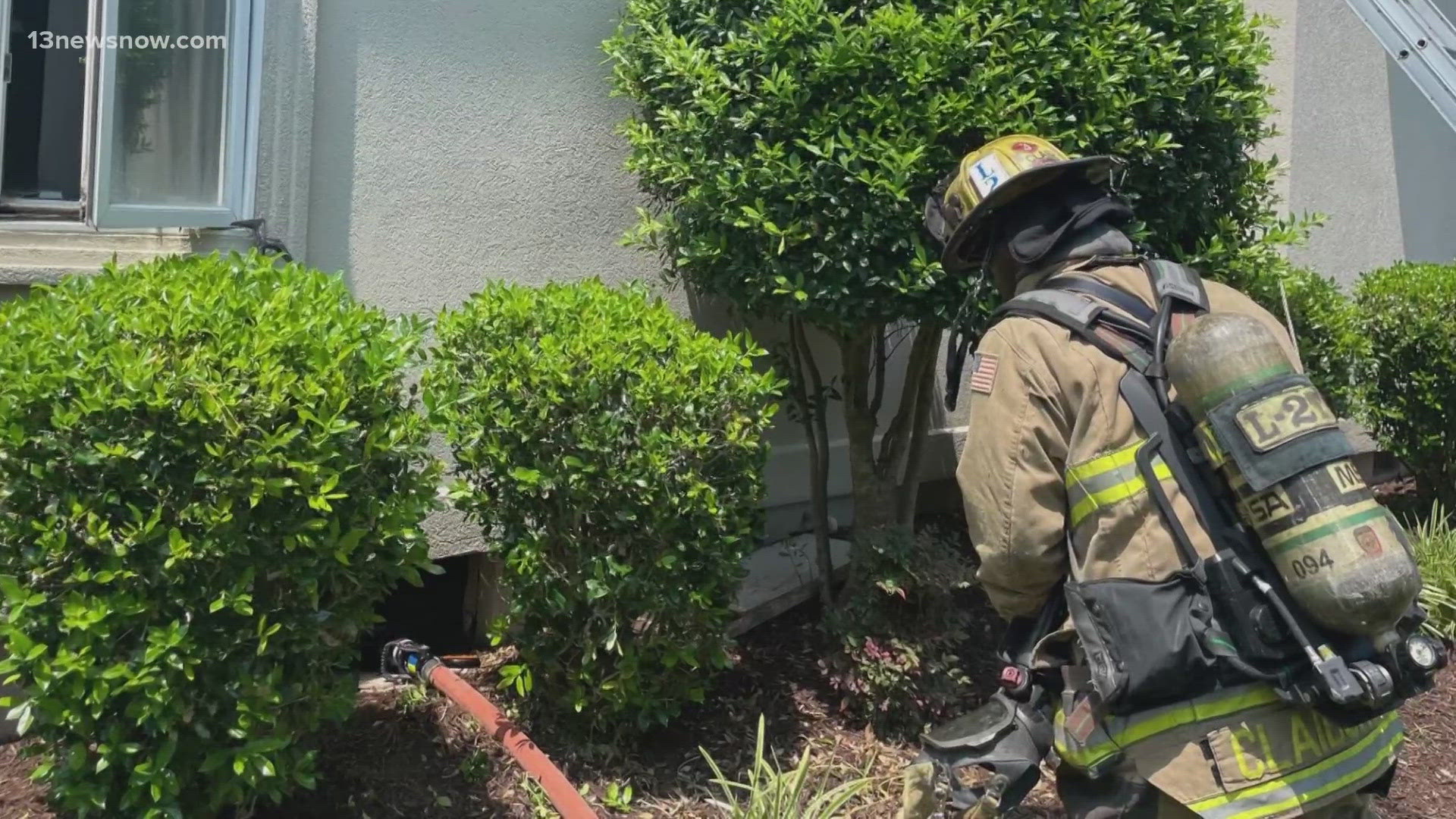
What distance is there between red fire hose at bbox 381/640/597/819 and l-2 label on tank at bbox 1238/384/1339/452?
6.33 feet

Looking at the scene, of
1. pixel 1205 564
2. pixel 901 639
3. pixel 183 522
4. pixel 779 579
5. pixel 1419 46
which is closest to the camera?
pixel 1205 564

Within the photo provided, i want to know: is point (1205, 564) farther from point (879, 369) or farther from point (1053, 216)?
point (879, 369)

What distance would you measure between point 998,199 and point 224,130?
2.42 meters

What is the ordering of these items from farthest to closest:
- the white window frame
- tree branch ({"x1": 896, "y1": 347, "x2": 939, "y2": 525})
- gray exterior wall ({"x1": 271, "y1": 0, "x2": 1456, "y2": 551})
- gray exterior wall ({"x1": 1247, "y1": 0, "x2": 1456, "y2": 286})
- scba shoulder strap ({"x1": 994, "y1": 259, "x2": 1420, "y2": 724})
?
gray exterior wall ({"x1": 1247, "y1": 0, "x2": 1456, "y2": 286})
tree branch ({"x1": 896, "y1": 347, "x2": 939, "y2": 525})
gray exterior wall ({"x1": 271, "y1": 0, "x2": 1456, "y2": 551})
the white window frame
scba shoulder strap ({"x1": 994, "y1": 259, "x2": 1420, "y2": 724})

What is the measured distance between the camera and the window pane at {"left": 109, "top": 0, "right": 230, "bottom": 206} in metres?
3.76

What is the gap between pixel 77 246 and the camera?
393cm

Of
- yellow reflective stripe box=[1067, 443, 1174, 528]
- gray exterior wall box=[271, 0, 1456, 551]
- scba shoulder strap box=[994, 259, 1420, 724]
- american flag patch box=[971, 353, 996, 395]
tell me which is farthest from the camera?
gray exterior wall box=[271, 0, 1456, 551]

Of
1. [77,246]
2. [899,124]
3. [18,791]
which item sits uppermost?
[899,124]

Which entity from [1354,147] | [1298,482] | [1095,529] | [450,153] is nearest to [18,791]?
[450,153]

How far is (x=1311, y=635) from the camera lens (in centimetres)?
244

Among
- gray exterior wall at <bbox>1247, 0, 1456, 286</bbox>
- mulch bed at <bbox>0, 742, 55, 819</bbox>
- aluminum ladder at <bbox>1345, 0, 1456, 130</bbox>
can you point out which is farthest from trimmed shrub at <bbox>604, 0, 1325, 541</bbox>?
gray exterior wall at <bbox>1247, 0, 1456, 286</bbox>

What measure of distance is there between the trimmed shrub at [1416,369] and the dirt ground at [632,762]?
8.10ft

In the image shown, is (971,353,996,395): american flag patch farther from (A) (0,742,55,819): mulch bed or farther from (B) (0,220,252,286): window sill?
(A) (0,742,55,819): mulch bed

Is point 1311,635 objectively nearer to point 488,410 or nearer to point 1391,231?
point 488,410
